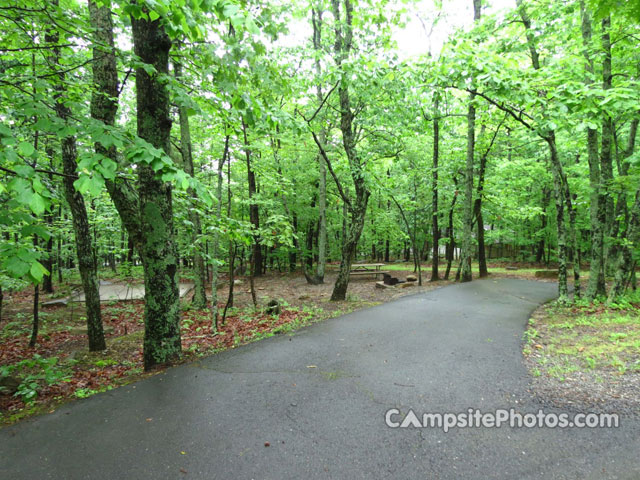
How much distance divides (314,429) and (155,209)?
329 cm

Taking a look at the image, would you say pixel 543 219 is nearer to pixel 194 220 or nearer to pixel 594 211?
pixel 594 211

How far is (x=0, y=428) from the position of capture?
2861 millimetres

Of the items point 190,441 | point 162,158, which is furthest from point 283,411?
point 162,158

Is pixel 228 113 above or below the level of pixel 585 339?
above

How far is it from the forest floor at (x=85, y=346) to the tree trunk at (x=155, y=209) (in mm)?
601

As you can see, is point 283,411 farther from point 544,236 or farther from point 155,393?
point 544,236

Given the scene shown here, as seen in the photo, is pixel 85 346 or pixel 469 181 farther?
pixel 469 181

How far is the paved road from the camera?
2.27 metres

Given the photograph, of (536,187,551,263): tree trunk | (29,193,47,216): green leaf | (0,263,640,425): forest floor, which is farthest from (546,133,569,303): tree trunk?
(536,187,551,263): tree trunk

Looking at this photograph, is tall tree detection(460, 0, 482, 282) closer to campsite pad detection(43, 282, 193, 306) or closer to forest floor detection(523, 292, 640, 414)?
forest floor detection(523, 292, 640, 414)

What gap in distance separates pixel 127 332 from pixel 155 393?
206 inches

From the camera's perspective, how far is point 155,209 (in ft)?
13.2

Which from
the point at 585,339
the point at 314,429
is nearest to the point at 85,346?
the point at 314,429

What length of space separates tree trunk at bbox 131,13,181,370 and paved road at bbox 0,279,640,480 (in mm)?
616
